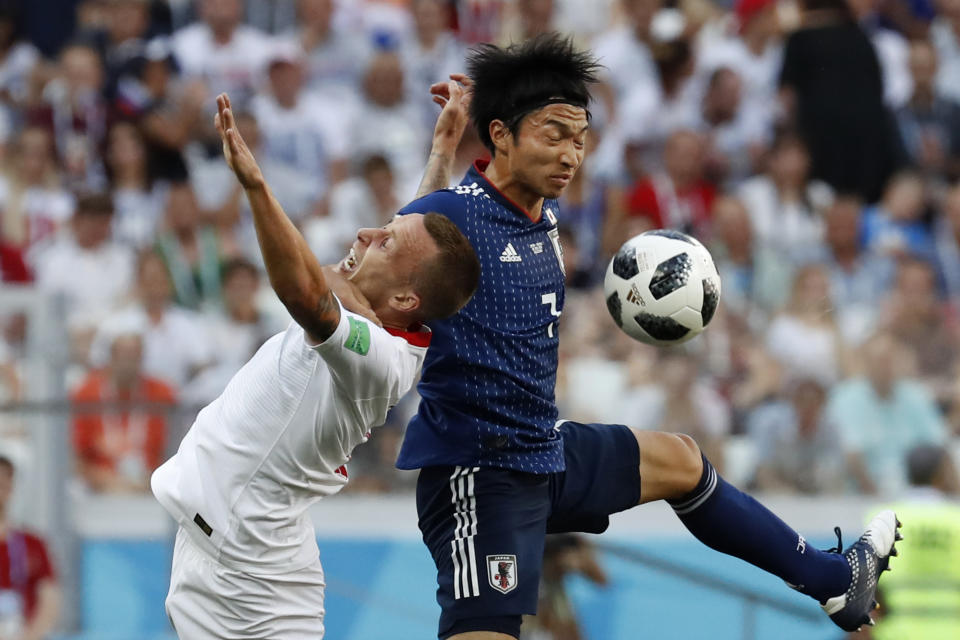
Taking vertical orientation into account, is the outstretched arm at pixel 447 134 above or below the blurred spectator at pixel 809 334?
above

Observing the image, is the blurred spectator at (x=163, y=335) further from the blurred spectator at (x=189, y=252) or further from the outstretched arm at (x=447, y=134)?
the outstretched arm at (x=447, y=134)

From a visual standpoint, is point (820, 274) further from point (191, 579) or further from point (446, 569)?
point (191, 579)

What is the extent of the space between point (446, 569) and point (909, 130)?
7.39 metres

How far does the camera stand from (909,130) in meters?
11.5

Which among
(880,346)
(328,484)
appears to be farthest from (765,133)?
(328,484)

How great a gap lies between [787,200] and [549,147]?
5.76 metres

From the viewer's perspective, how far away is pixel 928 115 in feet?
37.8

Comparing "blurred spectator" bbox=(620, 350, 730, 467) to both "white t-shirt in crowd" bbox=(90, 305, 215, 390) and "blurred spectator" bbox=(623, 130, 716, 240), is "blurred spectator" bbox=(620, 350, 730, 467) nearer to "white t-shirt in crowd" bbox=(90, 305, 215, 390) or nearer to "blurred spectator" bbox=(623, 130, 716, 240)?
"blurred spectator" bbox=(623, 130, 716, 240)

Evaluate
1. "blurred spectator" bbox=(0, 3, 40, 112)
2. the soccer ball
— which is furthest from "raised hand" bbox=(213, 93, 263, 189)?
"blurred spectator" bbox=(0, 3, 40, 112)

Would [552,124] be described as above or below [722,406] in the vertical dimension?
above

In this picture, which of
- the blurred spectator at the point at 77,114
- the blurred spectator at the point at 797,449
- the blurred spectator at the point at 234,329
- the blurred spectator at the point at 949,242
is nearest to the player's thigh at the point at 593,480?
the blurred spectator at the point at 797,449

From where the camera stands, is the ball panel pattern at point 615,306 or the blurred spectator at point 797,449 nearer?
the ball panel pattern at point 615,306

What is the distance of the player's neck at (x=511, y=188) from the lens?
5.40m

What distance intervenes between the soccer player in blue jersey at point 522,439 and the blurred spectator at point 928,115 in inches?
254
